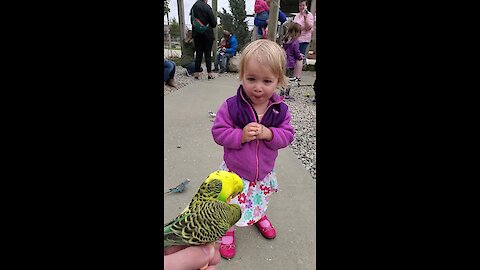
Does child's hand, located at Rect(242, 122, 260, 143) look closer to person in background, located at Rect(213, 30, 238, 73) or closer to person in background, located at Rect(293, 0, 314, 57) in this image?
person in background, located at Rect(293, 0, 314, 57)

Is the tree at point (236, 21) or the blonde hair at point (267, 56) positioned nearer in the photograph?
the blonde hair at point (267, 56)

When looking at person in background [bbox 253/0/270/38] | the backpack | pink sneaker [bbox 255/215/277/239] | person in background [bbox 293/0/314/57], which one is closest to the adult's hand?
pink sneaker [bbox 255/215/277/239]

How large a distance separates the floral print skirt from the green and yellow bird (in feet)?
2.98

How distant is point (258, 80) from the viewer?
62.9 inches

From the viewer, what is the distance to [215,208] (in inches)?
37.2

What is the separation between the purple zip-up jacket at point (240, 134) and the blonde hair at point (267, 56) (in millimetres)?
193

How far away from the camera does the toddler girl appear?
5.21ft

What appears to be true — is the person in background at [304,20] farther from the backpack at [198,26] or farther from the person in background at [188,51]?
the person in background at [188,51]

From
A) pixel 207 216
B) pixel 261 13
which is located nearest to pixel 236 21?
pixel 261 13

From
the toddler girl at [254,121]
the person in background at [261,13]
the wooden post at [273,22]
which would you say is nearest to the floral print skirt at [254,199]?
the toddler girl at [254,121]

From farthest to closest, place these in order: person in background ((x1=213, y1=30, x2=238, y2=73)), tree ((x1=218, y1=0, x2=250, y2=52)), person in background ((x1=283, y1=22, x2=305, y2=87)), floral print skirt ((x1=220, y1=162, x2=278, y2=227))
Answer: tree ((x1=218, y1=0, x2=250, y2=52)), person in background ((x1=213, y1=30, x2=238, y2=73)), person in background ((x1=283, y1=22, x2=305, y2=87)), floral print skirt ((x1=220, y1=162, x2=278, y2=227))

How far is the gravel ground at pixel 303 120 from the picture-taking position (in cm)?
363
